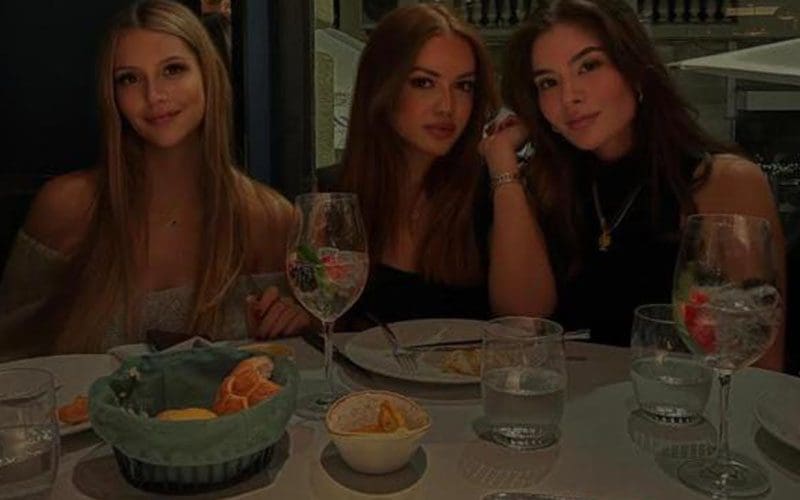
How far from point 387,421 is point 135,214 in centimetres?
109

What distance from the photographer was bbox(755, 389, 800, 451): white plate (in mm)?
848

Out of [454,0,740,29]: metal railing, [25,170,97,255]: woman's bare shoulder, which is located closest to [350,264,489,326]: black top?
[25,170,97,255]: woman's bare shoulder

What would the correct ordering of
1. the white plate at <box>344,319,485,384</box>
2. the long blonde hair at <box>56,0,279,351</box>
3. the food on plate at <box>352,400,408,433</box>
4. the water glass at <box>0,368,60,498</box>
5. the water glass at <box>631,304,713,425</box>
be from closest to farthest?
the water glass at <box>0,368,60,498</box>
the food on plate at <box>352,400,408,433</box>
the water glass at <box>631,304,713,425</box>
the white plate at <box>344,319,485,384</box>
the long blonde hair at <box>56,0,279,351</box>

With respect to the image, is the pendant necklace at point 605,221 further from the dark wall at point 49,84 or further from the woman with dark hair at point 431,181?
the dark wall at point 49,84

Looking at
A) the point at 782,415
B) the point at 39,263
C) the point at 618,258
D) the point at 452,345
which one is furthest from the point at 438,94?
the point at 782,415

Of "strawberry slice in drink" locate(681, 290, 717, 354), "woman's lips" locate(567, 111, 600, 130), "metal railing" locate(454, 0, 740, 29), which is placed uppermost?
"metal railing" locate(454, 0, 740, 29)

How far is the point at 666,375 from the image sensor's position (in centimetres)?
96

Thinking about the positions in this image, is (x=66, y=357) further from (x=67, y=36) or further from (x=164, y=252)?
(x=67, y=36)

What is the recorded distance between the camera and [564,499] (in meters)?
0.71

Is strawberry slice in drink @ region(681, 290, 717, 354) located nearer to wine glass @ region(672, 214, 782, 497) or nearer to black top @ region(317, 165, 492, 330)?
wine glass @ region(672, 214, 782, 497)

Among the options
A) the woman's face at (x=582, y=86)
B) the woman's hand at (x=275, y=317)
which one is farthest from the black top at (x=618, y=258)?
the woman's hand at (x=275, y=317)

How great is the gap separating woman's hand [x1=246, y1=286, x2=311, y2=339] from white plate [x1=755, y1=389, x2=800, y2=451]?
751mm

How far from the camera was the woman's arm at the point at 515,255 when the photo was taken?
67.0 inches

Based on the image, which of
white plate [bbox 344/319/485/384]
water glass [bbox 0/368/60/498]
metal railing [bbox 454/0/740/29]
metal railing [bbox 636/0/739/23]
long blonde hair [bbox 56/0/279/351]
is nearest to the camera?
water glass [bbox 0/368/60/498]
